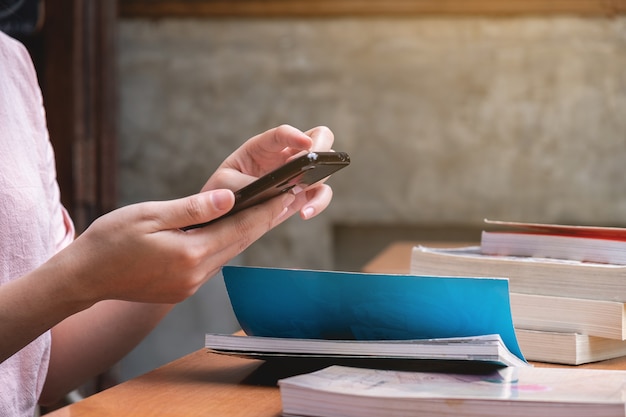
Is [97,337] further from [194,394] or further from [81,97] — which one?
[81,97]

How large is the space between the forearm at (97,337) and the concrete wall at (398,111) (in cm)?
234

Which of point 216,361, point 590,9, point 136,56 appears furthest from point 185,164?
point 216,361

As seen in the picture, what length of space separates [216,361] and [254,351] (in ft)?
0.34

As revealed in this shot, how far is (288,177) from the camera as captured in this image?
2.27 feet

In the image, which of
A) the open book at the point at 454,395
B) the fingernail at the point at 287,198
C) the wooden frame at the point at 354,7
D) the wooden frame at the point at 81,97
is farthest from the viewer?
the wooden frame at the point at 354,7

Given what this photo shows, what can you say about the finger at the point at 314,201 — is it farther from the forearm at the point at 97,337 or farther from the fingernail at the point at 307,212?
the forearm at the point at 97,337

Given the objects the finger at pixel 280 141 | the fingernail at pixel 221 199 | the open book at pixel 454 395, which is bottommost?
the open book at pixel 454 395

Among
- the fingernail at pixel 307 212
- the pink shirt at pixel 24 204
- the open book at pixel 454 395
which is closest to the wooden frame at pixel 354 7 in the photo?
the pink shirt at pixel 24 204

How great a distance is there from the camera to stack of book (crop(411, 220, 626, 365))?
2.76 ft

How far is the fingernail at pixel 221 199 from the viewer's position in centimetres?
71

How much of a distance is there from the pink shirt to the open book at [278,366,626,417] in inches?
20.9

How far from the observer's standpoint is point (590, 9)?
3.20 m

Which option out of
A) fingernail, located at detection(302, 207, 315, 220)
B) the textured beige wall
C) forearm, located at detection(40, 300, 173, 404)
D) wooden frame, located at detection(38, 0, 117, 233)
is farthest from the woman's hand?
the textured beige wall

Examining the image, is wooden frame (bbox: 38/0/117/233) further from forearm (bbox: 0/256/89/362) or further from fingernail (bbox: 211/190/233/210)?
fingernail (bbox: 211/190/233/210)
